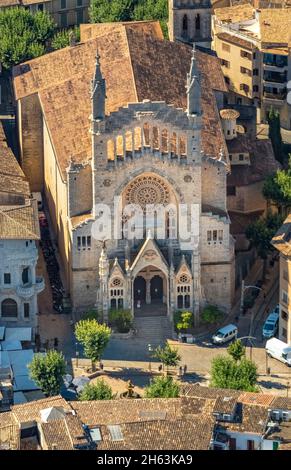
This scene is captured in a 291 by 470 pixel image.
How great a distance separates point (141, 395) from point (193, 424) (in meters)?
22.7

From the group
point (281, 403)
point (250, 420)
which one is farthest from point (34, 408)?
point (281, 403)

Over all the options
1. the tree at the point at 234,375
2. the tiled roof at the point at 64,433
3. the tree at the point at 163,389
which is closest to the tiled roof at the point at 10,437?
the tiled roof at the point at 64,433

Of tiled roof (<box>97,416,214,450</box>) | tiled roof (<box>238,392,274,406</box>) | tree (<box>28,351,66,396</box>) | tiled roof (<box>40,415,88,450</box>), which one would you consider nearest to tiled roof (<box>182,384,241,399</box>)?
tiled roof (<box>238,392,274,406</box>)

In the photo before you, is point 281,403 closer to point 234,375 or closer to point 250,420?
point 250,420

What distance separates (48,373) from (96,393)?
18.5 ft

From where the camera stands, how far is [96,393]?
189375 millimetres

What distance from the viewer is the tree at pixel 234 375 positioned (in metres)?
191

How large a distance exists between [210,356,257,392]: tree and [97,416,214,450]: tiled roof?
1648 cm

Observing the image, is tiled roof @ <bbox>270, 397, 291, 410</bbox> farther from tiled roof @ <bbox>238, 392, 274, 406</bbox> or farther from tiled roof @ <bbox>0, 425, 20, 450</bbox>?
tiled roof @ <bbox>0, 425, 20, 450</bbox>

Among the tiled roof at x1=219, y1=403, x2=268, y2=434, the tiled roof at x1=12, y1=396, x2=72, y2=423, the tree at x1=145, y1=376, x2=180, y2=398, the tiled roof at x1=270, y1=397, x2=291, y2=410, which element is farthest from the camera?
the tree at x1=145, y1=376, x2=180, y2=398

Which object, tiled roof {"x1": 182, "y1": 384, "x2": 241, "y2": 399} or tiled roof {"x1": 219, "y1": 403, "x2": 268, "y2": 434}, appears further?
tiled roof {"x1": 182, "y1": 384, "x2": 241, "y2": 399}

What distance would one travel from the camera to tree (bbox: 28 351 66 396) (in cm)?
19212

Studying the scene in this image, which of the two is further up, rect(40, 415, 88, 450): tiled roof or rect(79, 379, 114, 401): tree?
rect(40, 415, 88, 450): tiled roof
